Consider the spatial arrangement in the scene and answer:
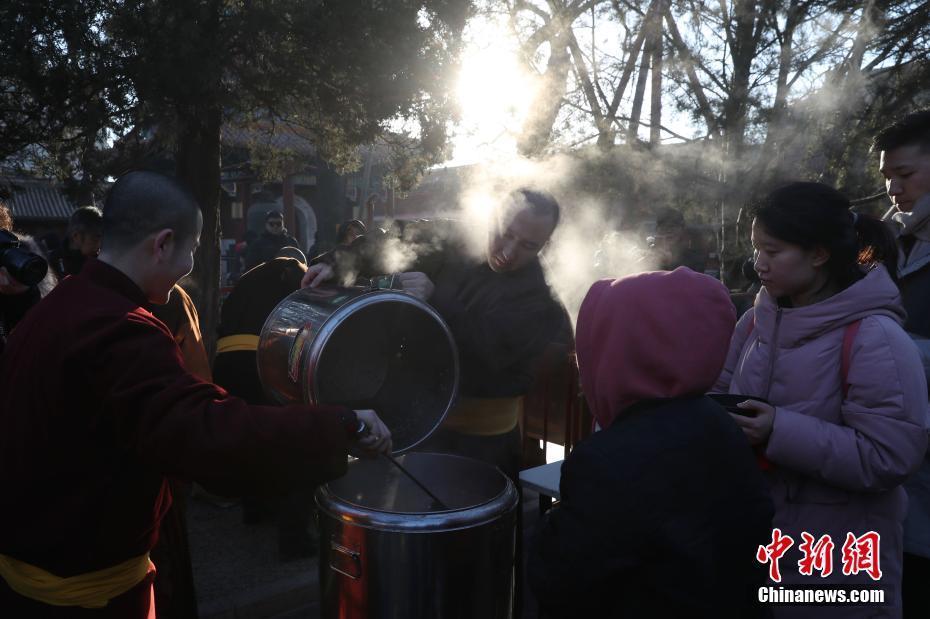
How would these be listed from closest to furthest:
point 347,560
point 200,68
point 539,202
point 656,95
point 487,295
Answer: point 347,560, point 539,202, point 487,295, point 200,68, point 656,95

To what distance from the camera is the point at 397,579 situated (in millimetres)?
2012

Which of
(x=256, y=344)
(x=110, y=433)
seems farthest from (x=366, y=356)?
(x=256, y=344)

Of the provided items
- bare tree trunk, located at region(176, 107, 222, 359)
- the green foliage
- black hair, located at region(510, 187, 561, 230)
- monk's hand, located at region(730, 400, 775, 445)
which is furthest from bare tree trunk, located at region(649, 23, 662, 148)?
monk's hand, located at region(730, 400, 775, 445)

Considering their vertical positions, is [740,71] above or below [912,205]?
above

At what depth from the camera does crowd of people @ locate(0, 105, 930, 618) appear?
143 cm

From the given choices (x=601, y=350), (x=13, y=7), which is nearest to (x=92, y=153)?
(x=13, y=7)

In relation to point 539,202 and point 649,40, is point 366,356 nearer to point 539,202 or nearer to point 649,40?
point 539,202

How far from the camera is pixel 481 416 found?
2844 mm

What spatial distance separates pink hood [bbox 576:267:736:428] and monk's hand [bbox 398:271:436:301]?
1078 mm

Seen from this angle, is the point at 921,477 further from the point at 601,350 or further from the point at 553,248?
the point at 553,248

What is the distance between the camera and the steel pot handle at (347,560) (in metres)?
2.04

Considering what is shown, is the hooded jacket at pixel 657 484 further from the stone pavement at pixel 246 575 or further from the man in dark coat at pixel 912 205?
the stone pavement at pixel 246 575

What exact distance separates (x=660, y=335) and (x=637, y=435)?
0.72ft

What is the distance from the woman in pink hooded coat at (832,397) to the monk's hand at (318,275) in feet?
4.80
